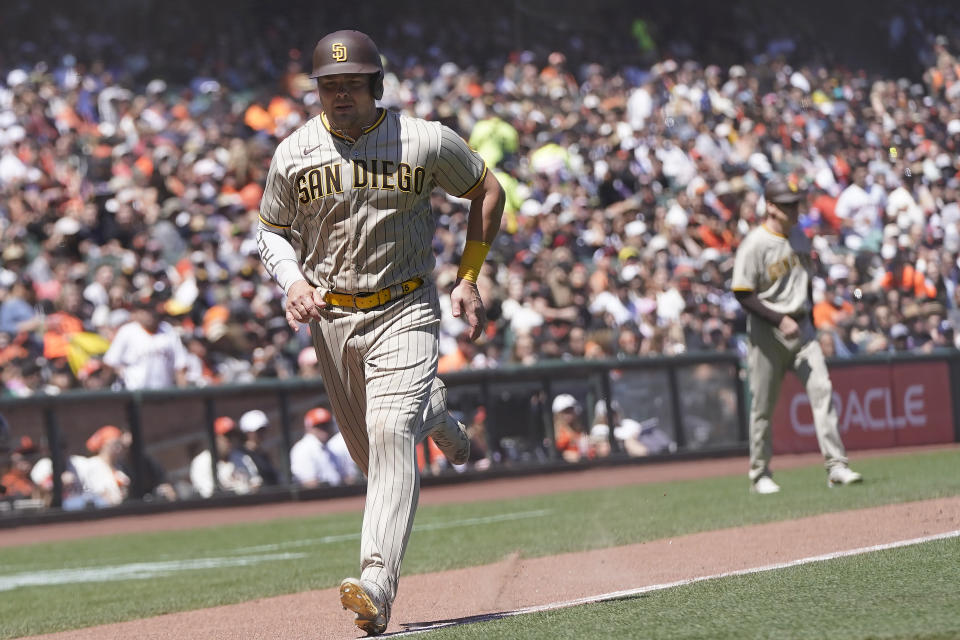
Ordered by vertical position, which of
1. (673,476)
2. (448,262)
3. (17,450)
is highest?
(448,262)

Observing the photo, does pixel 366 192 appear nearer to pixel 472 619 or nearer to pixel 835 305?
pixel 472 619

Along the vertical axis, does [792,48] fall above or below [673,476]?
above

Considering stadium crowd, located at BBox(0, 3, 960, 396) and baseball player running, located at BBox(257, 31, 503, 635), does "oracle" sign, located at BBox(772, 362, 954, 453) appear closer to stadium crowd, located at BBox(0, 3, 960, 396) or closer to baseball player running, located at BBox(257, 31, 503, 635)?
stadium crowd, located at BBox(0, 3, 960, 396)

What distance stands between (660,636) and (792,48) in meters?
25.5

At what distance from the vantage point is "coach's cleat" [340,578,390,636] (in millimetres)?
4641

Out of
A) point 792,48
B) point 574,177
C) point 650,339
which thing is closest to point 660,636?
point 650,339

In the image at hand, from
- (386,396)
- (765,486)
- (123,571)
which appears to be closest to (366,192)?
(386,396)

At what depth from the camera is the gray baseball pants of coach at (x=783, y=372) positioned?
33.2 ft

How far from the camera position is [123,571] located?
9.58 meters

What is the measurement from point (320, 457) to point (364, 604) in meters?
9.76

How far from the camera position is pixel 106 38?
75.4ft

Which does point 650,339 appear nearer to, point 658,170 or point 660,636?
point 658,170

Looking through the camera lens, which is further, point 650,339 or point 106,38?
point 106,38

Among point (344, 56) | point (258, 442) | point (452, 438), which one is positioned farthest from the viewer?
point (258, 442)
